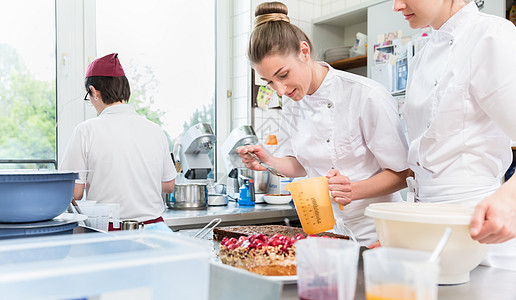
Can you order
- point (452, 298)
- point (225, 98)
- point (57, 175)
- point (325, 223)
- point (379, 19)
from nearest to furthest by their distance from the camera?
point (452, 298) → point (57, 175) → point (325, 223) → point (379, 19) → point (225, 98)

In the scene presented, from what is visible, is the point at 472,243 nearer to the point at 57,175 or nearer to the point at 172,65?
the point at 57,175

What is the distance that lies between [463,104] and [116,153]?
1.46m

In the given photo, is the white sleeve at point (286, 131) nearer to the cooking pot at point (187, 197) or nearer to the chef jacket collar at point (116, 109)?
the chef jacket collar at point (116, 109)

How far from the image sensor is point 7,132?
2689mm

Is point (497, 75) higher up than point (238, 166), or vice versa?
point (497, 75)

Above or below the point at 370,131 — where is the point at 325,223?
below

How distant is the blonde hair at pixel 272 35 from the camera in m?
1.64

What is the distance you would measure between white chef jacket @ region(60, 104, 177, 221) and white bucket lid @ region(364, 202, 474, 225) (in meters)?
1.43

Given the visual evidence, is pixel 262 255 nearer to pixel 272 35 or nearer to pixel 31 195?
pixel 31 195

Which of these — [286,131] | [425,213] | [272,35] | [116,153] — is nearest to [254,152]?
[286,131]

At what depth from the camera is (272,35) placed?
1.65 m

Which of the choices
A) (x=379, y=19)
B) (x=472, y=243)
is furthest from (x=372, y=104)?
(x=379, y=19)

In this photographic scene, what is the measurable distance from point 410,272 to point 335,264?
99mm

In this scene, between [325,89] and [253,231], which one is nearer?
[253,231]
